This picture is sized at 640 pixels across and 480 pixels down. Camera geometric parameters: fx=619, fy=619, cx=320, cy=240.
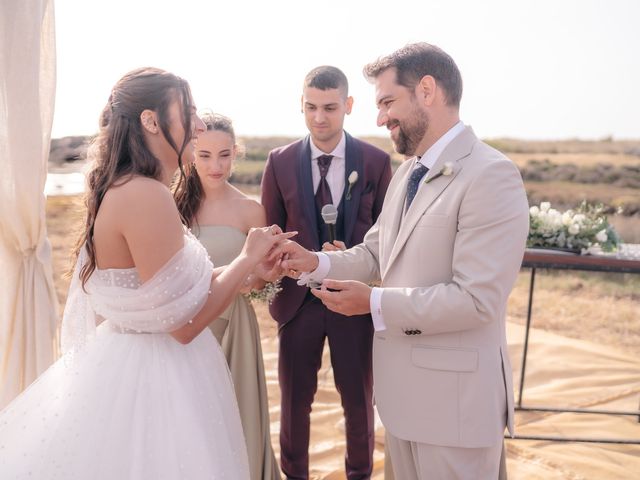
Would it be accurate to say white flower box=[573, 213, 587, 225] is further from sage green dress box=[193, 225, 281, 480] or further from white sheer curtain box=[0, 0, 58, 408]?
white sheer curtain box=[0, 0, 58, 408]

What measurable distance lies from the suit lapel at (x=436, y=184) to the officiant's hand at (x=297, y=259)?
0.74 metres

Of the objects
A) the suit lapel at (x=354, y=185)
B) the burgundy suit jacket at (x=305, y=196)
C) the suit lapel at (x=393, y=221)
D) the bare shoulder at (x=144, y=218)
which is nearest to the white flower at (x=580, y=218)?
the burgundy suit jacket at (x=305, y=196)

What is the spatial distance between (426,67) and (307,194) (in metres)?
Result: 1.55

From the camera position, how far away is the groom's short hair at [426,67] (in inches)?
105

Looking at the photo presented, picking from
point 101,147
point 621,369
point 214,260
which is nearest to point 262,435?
point 214,260

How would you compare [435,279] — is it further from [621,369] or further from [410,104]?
[621,369]

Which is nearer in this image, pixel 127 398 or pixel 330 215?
pixel 127 398

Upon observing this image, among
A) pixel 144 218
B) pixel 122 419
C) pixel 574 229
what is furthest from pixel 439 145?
pixel 574 229

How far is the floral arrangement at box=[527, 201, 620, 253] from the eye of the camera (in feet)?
16.8

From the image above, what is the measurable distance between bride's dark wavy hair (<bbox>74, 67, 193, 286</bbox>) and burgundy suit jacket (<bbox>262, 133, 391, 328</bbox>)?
1628 mm

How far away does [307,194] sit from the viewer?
4.05 metres

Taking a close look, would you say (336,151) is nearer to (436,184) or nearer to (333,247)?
(333,247)

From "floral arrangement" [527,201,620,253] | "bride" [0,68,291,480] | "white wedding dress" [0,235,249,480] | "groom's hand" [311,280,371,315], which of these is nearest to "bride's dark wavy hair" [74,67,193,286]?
"bride" [0,68,291,480]

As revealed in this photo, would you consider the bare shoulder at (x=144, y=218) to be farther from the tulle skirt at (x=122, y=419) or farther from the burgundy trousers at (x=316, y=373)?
the burgundy trousers at (x=316, y=373)
